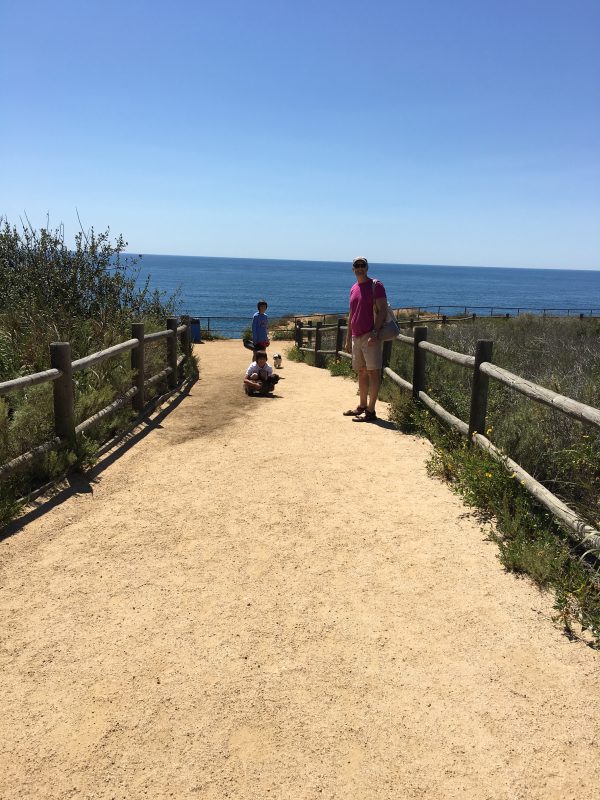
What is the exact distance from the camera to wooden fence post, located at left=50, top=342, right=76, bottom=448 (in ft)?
18.3

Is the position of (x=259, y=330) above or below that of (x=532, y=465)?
above

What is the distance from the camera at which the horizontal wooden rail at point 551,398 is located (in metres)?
3.78

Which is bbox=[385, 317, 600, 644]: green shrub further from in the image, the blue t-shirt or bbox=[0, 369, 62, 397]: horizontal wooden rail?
bbox=[0, 369, 62, 397]: horizontal wooden rail

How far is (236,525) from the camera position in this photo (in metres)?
4.65

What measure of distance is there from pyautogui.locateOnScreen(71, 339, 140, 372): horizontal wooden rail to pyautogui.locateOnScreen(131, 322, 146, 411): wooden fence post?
14 centimetres

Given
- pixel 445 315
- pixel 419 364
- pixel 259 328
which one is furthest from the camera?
pixel 445 315

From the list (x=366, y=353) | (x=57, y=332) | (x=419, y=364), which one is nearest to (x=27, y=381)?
(x=57, y=332)

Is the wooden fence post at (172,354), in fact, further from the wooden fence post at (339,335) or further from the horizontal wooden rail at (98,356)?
the wooden fence post at (339,335)

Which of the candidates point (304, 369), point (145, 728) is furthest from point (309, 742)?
point (304, 369)

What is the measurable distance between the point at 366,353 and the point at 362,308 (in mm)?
591

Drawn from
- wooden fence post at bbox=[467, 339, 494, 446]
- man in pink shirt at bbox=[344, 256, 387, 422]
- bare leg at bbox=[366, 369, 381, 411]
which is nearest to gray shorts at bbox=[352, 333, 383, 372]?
man in pink shirt at bbox=[344, 256, 387, 422]

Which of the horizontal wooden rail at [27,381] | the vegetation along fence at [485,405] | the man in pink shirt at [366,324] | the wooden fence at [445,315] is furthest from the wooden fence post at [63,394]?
the wooden fence at [445,315]

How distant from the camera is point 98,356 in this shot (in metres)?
6.48

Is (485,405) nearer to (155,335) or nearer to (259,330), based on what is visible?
(155,335)
